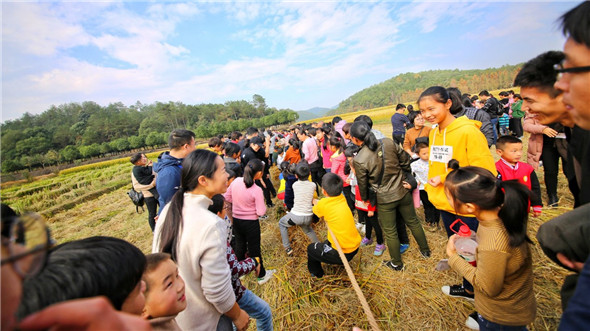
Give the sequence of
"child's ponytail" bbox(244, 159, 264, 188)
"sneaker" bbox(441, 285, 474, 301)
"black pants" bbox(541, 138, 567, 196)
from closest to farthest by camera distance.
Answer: "sneaker" bbox(441, 285, 474, 301)
"child's ponytail" bbox(244, 159, 264, 188)
"black pants" bbox(541, 138, 567, 196)

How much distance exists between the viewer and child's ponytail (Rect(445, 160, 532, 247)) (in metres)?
1.48

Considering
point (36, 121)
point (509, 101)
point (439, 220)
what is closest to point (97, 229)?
point (439, 220)

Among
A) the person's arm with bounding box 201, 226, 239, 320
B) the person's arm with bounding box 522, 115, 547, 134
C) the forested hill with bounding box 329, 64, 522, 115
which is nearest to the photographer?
the person's arm with bounding box 201, 226, 239, 320

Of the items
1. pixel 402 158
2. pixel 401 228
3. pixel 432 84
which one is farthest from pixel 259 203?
pixel 432 84

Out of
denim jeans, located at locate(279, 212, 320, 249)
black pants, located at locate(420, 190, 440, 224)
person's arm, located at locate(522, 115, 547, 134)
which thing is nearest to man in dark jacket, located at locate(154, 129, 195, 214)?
denim jeans, located at locate(279, 212, 320, 249)

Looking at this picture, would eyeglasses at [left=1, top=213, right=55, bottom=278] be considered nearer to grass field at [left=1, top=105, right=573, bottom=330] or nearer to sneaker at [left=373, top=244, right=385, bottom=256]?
grass field at [left=1, top=105, right=573, bottom=330]

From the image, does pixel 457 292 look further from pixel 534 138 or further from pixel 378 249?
pixel 534 138

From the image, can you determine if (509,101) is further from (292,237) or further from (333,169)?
(292,237)

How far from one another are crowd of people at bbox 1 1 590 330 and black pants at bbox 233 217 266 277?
21 millimetres

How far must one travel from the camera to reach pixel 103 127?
197ft

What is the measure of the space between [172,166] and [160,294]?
2.28 m

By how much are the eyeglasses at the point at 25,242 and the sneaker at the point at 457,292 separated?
3.50 meters

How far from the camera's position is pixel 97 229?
288 inches

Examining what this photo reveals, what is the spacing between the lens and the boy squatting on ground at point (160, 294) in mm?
1171
